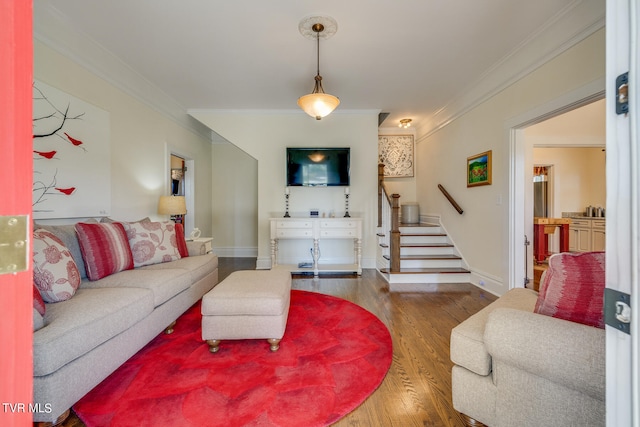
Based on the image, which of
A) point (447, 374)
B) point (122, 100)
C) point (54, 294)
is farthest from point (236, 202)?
point (447, 374)

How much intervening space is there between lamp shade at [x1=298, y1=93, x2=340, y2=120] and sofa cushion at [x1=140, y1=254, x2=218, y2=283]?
1937 mm

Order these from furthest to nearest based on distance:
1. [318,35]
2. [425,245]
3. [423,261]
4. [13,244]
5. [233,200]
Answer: [233,200] → [425,245] → [423,261] → [318,35] → [13,244]

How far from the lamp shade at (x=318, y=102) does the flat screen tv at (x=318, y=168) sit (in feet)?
5.66

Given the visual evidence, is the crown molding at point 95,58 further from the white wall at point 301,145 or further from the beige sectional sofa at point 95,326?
the beige sectional sofa at point 95,326

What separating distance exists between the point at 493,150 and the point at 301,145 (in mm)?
2793

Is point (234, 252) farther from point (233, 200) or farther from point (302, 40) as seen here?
point (302, 40)

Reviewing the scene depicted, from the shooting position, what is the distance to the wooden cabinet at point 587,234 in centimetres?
489

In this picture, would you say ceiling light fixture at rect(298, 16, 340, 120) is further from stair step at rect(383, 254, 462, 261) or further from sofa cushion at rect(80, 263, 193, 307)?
stair step at rect(383, 254, 462, 261)

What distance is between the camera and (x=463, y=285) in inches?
141

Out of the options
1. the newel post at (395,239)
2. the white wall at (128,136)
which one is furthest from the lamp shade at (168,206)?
the newel post at (395,239)

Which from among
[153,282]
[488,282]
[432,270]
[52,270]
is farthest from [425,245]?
[52,270]

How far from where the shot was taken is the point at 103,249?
7.13 ft

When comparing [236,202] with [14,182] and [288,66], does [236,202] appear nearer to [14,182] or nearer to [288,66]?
[288,66]

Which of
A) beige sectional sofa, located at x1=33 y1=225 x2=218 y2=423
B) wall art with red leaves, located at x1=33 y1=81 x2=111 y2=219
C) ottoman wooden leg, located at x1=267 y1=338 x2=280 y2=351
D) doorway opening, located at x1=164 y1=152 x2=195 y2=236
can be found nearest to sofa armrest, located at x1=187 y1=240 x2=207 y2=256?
beige sectional sofa, located at x1=33 y1=225 x2=218 y2=423
